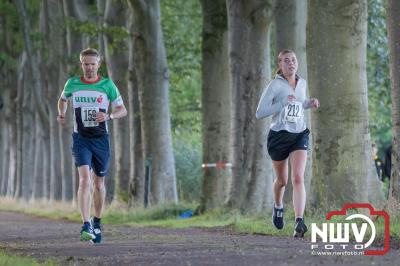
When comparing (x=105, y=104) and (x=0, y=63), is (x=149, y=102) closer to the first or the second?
(x=105, y=104)

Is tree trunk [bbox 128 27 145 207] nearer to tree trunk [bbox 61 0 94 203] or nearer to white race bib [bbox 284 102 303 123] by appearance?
tree trunk [bbox 61 0 94 203]

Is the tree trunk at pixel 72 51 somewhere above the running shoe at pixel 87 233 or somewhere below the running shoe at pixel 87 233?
above

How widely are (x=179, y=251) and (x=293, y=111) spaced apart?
7.27ft

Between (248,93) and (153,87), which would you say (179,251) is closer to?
(248,93)

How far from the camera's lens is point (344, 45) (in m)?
15.6

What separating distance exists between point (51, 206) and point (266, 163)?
15.4 m

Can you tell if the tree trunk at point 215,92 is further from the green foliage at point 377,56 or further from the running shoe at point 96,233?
the running shoe at point 96,233

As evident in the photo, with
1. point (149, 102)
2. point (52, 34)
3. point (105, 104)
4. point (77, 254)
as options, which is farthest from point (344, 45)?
point (52, 34)

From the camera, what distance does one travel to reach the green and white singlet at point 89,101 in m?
13.0

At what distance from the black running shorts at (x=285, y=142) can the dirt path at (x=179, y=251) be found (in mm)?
961

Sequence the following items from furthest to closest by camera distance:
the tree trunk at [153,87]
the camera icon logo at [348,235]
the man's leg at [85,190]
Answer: the tree trunk at [153,87] → the man's leg at [85,190] → the camera icon logo at [348,235]

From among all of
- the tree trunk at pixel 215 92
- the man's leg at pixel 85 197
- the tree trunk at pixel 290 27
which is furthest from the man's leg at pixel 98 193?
the tree trunk at pixel 215 92

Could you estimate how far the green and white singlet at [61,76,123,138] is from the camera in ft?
42.8

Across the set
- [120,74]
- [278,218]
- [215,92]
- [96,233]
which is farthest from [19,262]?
[120,74]
